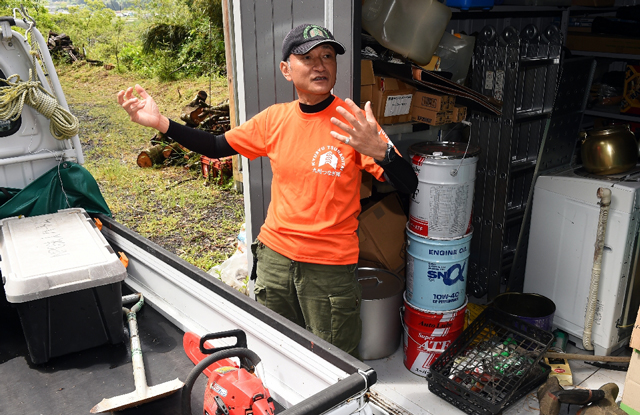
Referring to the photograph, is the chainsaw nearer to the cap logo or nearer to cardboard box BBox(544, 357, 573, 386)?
the cap logo

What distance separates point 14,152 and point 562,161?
4.10 meters

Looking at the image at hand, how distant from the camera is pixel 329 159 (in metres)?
2.67

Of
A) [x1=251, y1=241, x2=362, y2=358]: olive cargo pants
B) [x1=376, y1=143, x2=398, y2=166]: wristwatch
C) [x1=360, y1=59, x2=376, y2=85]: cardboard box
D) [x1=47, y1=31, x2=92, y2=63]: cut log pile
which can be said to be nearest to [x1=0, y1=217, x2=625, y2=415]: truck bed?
[x1=251, y1=241, x2=362, y2=358]: olive cargo pants

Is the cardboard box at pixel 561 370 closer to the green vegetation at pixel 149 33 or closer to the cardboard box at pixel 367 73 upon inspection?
the cardboard box at pixel 367 73

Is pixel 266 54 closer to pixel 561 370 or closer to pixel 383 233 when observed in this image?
pixel 383 233

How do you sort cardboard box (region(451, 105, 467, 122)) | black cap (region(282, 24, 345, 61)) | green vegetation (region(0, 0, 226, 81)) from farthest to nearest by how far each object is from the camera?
green vegetation (region(0, 0, 226, 81)), cardboard box (region(451, 105, 467, 122)), black cap (region(282, 24, 345, 61))

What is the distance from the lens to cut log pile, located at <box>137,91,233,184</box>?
855 centimetres

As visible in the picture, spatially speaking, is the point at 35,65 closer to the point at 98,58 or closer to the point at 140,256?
the point at 140,256

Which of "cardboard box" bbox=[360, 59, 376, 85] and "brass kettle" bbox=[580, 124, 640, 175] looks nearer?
"cardboard box" bbox=[360, 59, 376, 85]

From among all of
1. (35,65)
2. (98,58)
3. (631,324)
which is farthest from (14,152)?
(98,58)

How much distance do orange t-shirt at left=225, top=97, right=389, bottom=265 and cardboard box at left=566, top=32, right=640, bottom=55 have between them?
385 cm

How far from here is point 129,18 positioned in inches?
840

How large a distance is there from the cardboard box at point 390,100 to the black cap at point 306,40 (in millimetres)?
875

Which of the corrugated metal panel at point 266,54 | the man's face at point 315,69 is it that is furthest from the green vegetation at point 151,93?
the man's face at point 315,69
